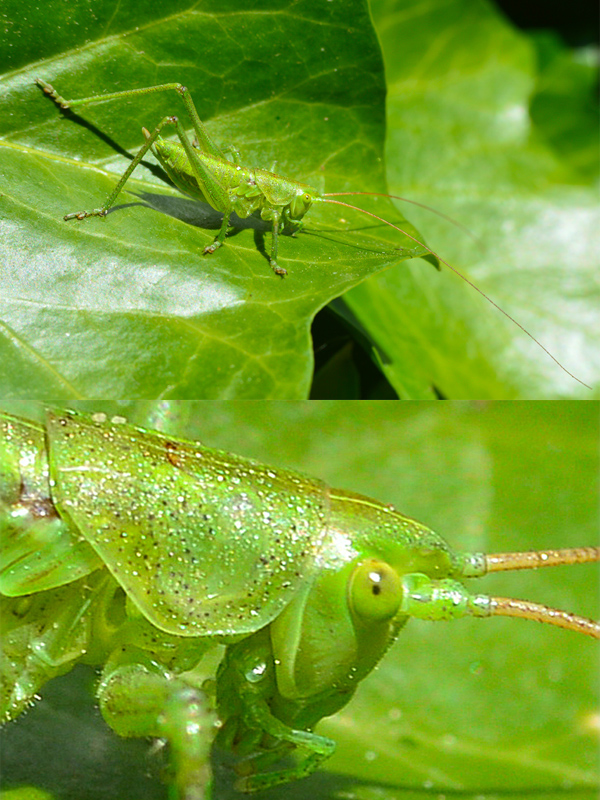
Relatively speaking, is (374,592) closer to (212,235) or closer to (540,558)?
(540,558)

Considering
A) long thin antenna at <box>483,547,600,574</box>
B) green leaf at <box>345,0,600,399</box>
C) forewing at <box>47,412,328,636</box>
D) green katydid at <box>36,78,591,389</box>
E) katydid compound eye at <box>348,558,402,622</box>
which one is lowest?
green leaf at <box>345,0,600,399</box>

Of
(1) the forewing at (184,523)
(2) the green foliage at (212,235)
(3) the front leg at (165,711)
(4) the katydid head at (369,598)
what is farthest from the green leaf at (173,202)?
(3) the front leg at (165,711)

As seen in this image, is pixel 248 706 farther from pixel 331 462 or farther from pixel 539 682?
pixel 539 682

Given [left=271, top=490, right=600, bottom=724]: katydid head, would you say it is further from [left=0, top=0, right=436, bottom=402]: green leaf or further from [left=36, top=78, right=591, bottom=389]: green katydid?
[left=36, top=78, right=591, bottom=389]: green katydid

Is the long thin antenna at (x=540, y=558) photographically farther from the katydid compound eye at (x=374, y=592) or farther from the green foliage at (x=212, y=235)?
the green foliage at (x=212, y=235)

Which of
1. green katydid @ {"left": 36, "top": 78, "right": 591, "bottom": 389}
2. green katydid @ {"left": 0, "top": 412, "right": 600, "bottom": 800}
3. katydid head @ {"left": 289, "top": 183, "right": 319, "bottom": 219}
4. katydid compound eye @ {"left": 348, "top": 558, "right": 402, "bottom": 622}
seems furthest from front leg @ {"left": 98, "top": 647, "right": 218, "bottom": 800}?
katydid head @ {"left": 289, "top": 183, "right": 319, "bottom": 219}

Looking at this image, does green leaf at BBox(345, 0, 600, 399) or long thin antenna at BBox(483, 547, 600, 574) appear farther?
green leaf at BBox(345, 0, 600, 399)
